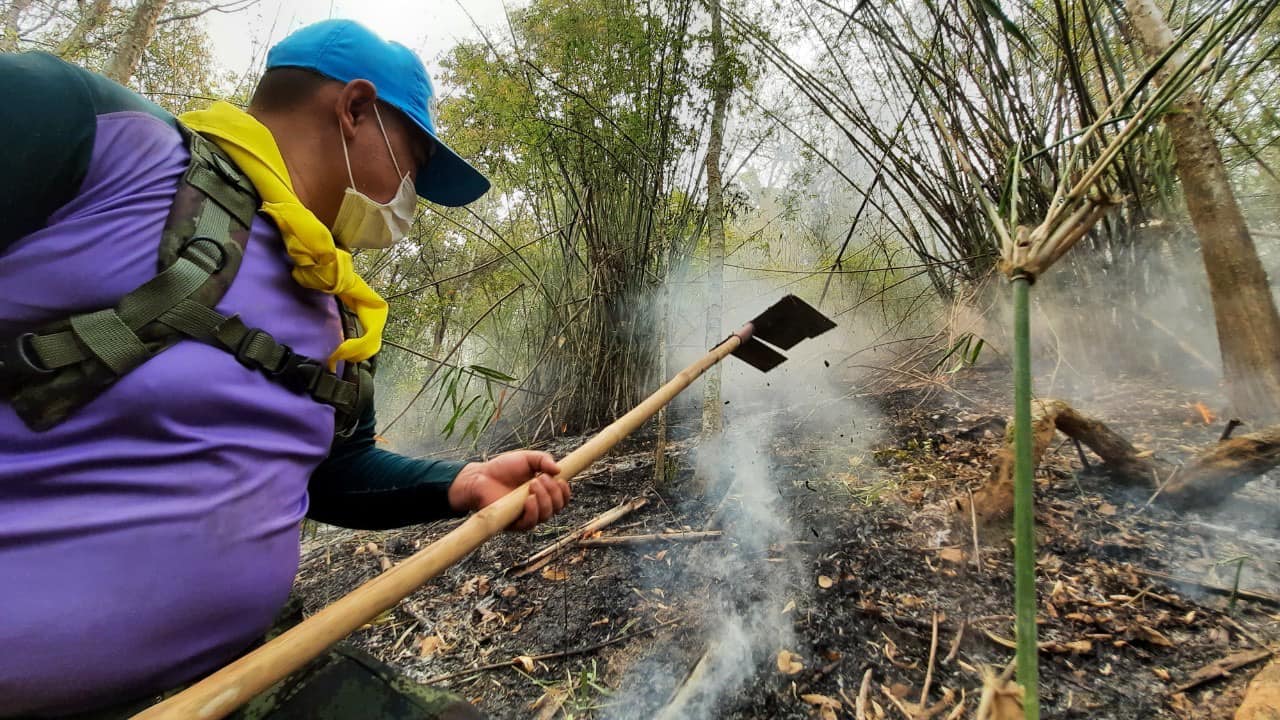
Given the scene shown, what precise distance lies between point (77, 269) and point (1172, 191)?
5.72m

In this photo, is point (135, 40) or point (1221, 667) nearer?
point (1221, 667)

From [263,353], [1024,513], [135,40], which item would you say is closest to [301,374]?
[263,353]

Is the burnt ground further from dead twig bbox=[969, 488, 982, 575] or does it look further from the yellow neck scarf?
the yellow neck scarf

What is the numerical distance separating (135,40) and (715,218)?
683cm

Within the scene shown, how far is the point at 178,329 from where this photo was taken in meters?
0.81

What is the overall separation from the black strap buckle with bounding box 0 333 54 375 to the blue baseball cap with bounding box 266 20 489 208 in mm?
883

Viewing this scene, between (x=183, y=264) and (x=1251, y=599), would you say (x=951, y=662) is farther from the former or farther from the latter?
(x=183, y=264)

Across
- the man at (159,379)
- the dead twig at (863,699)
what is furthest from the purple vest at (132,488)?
the dead twig at (863,699)

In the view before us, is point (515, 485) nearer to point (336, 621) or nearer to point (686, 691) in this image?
point (336, 621)

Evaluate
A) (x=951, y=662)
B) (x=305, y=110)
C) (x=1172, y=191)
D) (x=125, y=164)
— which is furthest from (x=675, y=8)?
(x=951, y=662)

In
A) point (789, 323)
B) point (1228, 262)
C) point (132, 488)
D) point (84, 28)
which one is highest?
point (84, 28)

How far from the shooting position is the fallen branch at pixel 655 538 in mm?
2672

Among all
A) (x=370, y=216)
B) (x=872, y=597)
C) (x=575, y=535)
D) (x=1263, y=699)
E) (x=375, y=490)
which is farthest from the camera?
(x=575, y=535)

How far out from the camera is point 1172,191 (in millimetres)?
3398
